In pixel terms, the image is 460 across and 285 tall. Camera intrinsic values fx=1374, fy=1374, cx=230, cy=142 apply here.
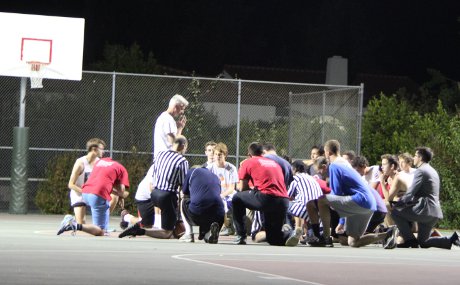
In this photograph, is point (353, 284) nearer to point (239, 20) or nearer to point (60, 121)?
point (60, 121)

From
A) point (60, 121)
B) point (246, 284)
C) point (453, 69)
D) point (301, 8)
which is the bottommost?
point (246, 284)

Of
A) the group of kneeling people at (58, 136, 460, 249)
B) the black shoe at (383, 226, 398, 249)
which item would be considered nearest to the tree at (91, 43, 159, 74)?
the group of kneeling people at (58, 136, 460, 249)

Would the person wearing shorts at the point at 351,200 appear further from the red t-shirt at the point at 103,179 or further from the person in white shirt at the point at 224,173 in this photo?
the red t-shirt at the point at 103,179

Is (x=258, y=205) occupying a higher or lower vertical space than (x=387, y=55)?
lower

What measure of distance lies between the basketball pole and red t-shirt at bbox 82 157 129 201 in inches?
286

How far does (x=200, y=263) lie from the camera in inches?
628

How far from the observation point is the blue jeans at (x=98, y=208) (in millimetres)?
21312

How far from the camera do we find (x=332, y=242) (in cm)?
2123

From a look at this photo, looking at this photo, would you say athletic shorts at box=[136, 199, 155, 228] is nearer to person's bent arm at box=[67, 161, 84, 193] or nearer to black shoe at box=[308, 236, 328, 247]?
person's bent arm at box=[67, 161, 84, 193]

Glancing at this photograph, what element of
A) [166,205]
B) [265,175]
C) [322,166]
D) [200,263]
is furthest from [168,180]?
[200,263]

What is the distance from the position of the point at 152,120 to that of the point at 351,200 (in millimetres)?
10697

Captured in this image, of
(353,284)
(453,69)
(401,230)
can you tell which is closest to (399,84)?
(453,69)

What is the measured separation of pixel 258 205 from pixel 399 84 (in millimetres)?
60573

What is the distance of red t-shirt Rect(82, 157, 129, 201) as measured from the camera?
21.3m
